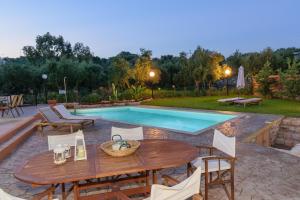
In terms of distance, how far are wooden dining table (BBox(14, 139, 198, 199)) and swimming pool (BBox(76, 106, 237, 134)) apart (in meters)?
5.49

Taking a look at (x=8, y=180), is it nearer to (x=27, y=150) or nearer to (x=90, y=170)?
(x=27, y=150)

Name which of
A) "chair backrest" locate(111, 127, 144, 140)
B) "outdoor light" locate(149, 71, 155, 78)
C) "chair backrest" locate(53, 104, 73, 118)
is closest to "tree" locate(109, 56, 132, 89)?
"outdoor light" locate(149, 71, 155, 78)

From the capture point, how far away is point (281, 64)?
2053 cm

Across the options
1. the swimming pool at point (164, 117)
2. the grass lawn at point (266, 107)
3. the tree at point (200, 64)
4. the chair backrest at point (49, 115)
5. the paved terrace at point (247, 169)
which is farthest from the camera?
the tree at point (200, 64)

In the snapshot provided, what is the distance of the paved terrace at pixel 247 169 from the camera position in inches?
146

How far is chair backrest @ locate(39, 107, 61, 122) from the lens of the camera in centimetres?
817

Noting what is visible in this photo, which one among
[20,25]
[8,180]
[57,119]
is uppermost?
[20,25]

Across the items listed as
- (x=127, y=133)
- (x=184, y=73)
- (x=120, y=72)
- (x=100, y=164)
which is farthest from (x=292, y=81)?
(x=100, y=164)

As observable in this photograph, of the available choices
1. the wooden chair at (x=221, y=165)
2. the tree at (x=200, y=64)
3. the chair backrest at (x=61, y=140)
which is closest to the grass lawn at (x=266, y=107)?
the tree at (x=200, y=64)

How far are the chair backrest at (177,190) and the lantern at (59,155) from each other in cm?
138

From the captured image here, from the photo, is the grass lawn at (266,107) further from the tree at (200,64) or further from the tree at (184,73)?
the tree at (184,73)

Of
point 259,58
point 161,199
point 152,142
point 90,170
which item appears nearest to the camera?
point 161,199

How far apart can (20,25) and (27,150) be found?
61.9 feet

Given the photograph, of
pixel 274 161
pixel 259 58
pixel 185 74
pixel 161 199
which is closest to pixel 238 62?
pixel 259 58
